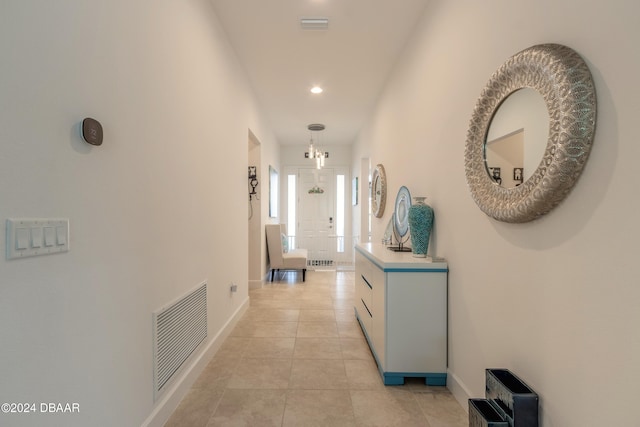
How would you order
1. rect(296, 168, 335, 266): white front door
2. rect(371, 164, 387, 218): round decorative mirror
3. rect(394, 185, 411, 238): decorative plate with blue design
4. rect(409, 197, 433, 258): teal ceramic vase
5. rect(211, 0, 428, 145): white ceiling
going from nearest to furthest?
rect(409, 197, 433, 258): teal ceramic vase
rect(211, 0, 428, 145): white ceiling
rect(394, 185, 411, 238): decorative plate with blue design
rect(371, 164, 387, 218): round decorative mirror
rect(296, 168, 335, 266): white front door

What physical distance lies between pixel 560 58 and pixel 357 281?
8.65ft

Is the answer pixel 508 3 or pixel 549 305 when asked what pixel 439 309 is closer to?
pixel 549 305

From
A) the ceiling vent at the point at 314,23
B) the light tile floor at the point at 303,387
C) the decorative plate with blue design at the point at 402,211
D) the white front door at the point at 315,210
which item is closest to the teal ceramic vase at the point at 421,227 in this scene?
the decorative plate with blue design at the point at 402,211

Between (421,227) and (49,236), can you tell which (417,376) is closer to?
(421,227)

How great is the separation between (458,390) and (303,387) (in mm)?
1003

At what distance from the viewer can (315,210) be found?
7.24 m

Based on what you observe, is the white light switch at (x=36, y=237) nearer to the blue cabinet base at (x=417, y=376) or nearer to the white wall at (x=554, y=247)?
the white wall at (x=554, y=247)

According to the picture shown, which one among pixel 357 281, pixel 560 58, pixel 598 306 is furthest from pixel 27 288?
pixel 357 281

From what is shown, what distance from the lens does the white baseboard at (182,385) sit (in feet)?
5.26

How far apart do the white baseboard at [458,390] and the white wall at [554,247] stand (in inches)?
0.4

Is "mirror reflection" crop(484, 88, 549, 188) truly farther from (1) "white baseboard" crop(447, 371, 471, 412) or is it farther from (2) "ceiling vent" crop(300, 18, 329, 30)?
(2) "ceiling vent" crop(300, 18, 329, 30)

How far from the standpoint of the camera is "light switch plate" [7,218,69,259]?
0.84m

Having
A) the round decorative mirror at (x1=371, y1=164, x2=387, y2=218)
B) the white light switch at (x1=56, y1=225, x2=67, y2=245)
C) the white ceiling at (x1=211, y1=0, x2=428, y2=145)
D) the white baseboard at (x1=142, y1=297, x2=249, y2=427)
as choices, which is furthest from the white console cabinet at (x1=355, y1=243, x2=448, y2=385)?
the white ceiling at (x1=211, y1=0, x2=428, y2=145)

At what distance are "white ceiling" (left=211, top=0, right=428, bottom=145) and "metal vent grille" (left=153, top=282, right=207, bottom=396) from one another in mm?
2286
